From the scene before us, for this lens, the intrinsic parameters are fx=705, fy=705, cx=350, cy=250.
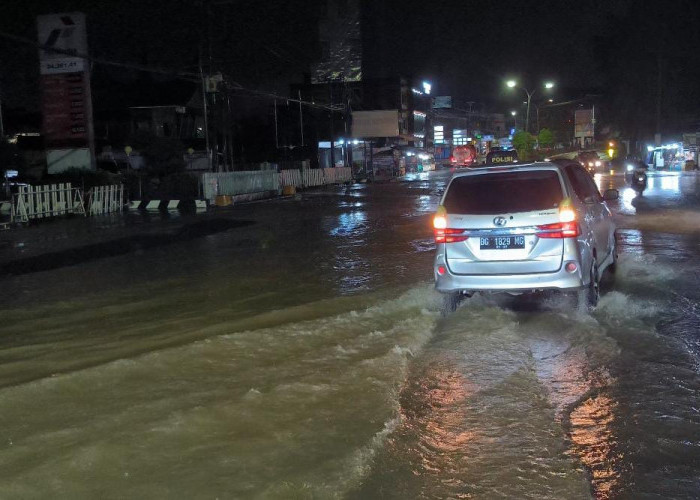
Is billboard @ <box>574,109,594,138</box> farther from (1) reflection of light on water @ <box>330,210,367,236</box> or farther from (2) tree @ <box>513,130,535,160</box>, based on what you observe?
(1) reflection of light on water @ <box>330,210,367,236</box>

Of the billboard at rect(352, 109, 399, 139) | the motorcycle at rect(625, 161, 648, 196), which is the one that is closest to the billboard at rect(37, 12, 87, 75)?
the motorcycle at rect(625, 161, 648, 196)

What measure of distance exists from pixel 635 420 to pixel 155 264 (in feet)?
34.7

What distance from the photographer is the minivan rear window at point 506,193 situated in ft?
25.3

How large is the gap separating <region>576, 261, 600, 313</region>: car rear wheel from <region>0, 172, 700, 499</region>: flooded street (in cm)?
17

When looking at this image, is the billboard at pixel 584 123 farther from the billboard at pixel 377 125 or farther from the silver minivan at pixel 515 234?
the silver minivan at pixel 515 234

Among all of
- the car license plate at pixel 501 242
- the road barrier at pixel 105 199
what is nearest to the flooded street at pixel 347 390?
the car license plate at pixel 501 242

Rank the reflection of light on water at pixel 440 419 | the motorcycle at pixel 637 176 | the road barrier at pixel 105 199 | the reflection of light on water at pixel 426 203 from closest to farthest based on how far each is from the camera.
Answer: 1. the reflection of light on water at pixel 440 419
2. the reflection of light on water at pixel 426 203
3. the road barrier at pixel 105 199
4. the motorcycle at pixel 637 176

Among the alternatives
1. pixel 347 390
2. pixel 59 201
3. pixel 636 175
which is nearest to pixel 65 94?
pixel 59 201

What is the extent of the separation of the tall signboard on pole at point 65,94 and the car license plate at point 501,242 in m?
23.9

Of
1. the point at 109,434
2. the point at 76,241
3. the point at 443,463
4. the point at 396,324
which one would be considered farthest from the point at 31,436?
the point at 76,241

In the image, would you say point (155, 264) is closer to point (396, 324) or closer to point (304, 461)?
point (396, 324)

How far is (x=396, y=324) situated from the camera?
8.05 metres

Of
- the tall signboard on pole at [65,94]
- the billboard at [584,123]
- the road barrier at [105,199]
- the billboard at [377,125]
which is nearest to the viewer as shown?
the tall signboard on pole at [65,94]

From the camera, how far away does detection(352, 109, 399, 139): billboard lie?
6562cm
